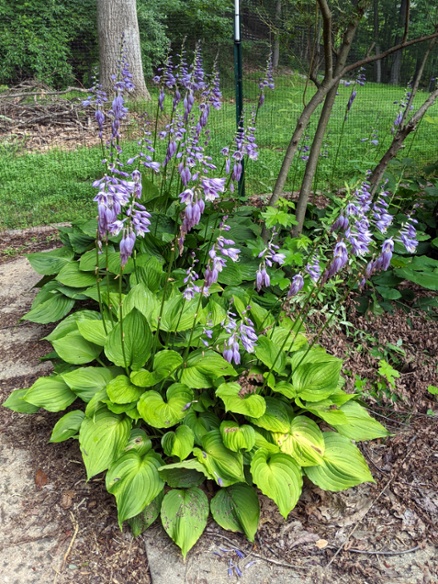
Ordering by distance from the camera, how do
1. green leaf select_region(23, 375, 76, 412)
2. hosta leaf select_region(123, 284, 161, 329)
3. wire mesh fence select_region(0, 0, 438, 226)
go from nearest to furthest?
green leaf select_region(23, 375, 76, 412) → hosta leaf select_region(123, 284, 161, 329) → wire mesh fence select_region(0, 0, 438, 226)

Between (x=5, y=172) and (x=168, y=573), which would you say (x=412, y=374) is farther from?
(x=5, y=172)

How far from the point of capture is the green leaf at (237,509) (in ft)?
7.59

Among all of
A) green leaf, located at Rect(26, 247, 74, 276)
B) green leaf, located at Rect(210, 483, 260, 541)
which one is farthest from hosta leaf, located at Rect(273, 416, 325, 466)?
green leaf, located at Rect(26, 247, 74, 276)

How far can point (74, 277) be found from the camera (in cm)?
355

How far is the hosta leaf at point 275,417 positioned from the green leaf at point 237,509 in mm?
321

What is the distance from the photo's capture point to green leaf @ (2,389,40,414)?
2756 mm

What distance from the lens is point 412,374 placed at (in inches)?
137

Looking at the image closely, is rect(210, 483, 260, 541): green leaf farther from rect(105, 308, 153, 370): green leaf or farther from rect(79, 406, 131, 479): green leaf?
rect(105, 308, 153, 370): green leaf

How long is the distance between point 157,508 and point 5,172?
21.4 feet

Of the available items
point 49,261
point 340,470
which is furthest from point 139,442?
point 49,261

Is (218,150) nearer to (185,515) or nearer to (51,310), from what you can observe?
(51,310)

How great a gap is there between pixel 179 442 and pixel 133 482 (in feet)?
0.93

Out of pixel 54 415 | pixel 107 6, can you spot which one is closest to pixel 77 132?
pixel 107 6

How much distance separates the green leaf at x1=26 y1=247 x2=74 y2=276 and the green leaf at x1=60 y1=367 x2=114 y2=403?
130 cm
